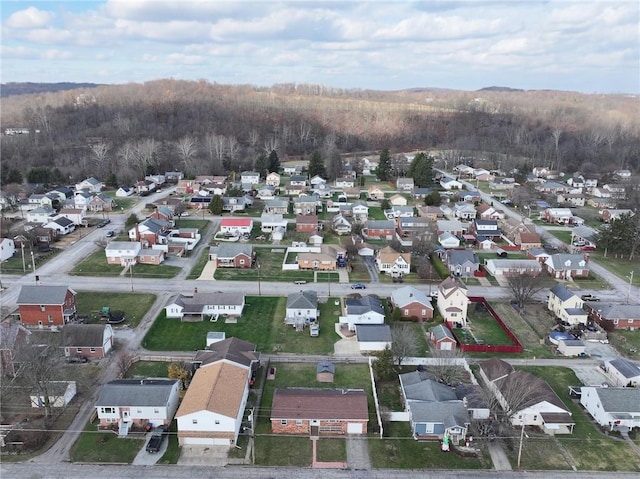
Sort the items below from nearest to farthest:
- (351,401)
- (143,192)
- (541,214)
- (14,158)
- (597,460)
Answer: (597,460)
(351,401)
(541,214)
(143,192)
(14,158)

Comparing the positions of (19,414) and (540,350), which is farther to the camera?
(540,350)

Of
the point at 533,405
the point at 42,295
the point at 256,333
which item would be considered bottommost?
the point at 256,333

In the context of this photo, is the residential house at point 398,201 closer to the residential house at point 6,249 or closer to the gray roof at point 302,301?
the gray roof at point 302,301

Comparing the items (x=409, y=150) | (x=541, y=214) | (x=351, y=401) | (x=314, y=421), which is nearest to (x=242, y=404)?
(x=314, y=421)

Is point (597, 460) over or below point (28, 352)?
below

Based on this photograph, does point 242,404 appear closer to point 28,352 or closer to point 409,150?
point 28,352

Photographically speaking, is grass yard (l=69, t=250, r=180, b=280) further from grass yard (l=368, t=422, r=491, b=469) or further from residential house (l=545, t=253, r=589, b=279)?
residential house (l=545, t=253, r=589, b=279)

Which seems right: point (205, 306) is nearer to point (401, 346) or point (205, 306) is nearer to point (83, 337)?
point (83, 337)

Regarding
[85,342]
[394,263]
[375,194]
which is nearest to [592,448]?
[394,263]

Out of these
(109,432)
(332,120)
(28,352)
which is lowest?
(109,432)
